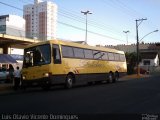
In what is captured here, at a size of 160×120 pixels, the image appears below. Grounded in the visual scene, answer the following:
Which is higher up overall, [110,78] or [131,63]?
[131,63]

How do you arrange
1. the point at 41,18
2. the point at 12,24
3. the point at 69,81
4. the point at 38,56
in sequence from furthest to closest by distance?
the point at 12,24
the point at 41,18
the point at 69,81
the point at 38,56

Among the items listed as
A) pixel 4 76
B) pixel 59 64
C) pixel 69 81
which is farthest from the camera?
pixel 4 76

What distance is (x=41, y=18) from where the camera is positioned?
52844 millimetres

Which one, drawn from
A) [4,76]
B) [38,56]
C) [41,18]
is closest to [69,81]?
[38,56]

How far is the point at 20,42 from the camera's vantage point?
4747 cm

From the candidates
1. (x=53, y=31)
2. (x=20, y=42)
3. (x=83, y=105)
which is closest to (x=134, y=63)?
(x=53, y=31)

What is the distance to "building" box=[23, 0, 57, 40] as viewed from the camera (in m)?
51.2

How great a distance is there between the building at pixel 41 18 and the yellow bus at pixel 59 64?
73.9 feet

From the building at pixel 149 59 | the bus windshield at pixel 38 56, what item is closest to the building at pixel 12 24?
the bus windshield at pixel 38 56

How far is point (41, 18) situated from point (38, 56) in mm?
30828

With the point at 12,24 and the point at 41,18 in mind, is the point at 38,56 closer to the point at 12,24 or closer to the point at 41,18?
the point at 41,18

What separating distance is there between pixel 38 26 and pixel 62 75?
3611cm

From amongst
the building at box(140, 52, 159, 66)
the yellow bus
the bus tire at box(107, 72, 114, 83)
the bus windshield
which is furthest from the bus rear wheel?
the building at box(140, 52, 159, 66)

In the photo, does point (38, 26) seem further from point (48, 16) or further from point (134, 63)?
point (134, 63)
